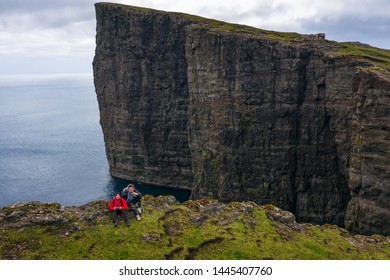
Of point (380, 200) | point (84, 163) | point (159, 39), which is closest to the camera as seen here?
point (380, 200)

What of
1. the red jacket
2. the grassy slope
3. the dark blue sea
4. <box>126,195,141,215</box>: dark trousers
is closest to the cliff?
the grassy slope

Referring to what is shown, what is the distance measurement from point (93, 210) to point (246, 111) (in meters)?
56.0

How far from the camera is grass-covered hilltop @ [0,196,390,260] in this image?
2604 cm

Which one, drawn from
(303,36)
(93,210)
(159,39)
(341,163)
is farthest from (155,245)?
(159,39)

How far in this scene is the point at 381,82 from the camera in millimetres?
59125

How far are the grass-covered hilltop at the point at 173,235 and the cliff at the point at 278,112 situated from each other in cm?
3070

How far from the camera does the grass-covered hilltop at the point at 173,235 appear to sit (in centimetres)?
2604

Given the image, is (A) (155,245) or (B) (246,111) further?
(B) (246,111)

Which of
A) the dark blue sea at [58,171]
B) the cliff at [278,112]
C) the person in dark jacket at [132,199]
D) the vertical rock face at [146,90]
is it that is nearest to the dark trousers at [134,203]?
the person in dark jacket at [132,199]

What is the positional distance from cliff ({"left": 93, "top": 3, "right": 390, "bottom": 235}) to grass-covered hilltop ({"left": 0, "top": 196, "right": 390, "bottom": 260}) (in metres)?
30.7

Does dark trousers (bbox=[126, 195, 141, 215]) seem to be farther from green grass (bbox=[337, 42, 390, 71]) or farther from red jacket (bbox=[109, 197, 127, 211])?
green grass (bbox=[337, 42, 390, 71])

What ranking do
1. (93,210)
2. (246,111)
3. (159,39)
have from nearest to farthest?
(93,210)
(246,111)
(159,39)

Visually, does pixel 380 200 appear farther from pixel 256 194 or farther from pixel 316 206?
pixel 256 194

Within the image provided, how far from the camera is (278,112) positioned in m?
80.6
